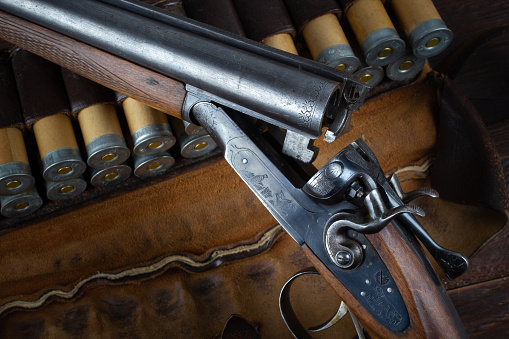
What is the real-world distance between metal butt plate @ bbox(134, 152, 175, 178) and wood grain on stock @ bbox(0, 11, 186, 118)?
302mm

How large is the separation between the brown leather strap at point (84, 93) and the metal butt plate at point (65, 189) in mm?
250

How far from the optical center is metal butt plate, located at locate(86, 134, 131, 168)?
1586 millimetres

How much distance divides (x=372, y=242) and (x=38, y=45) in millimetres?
1207

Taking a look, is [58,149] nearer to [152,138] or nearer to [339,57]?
[152,138]

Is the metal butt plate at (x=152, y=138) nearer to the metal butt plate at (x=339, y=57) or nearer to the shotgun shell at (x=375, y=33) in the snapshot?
the metal butt plate at (x=339, y=57)

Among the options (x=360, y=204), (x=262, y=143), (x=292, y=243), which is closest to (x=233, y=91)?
(x=262, y=143)

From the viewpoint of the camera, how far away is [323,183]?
119cm

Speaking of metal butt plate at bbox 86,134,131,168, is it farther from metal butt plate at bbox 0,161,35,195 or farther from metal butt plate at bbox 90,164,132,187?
metal butt plate at bbox 0,161,35,195

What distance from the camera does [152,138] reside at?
1.62 meters

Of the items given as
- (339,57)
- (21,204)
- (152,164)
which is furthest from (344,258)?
(21,204)

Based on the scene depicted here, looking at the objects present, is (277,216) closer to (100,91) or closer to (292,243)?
(292,243)

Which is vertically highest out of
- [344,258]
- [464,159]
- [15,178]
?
[15,178]

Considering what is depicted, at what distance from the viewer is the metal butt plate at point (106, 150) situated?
1.59 m

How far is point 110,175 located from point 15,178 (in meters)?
0.32
